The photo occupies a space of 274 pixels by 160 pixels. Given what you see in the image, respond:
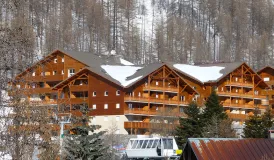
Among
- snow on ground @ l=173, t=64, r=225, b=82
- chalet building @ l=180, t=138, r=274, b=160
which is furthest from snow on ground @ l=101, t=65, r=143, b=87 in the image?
chalet building @ l=180, t=138, r=274, b=160

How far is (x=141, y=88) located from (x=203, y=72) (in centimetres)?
1308

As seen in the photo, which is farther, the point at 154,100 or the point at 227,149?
the point at 154,100

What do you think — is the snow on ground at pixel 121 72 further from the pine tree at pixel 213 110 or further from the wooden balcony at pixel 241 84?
the pine tree at pixel 213 110

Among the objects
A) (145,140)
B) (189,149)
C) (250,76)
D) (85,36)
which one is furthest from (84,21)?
(189,149)

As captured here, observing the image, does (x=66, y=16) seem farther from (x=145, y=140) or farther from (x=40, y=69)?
(x=40, y=69)

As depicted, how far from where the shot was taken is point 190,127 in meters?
47.0

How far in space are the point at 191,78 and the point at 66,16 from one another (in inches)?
1652

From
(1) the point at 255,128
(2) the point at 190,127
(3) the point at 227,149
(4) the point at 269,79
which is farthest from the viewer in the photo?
(4) the point at 269,79

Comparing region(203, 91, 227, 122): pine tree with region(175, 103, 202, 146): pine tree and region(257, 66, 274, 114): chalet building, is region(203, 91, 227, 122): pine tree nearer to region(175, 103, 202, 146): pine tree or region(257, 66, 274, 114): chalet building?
region(175, 103, 202, 146): pine tree

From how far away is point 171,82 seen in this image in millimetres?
72062

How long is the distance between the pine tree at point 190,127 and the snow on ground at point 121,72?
61.5 feet

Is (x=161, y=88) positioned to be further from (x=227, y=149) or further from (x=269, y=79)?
(x=227, y=149)

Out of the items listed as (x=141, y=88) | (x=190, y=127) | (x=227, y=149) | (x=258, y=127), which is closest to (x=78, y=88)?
(x=141, y=88)

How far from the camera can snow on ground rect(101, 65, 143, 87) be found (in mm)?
67031
